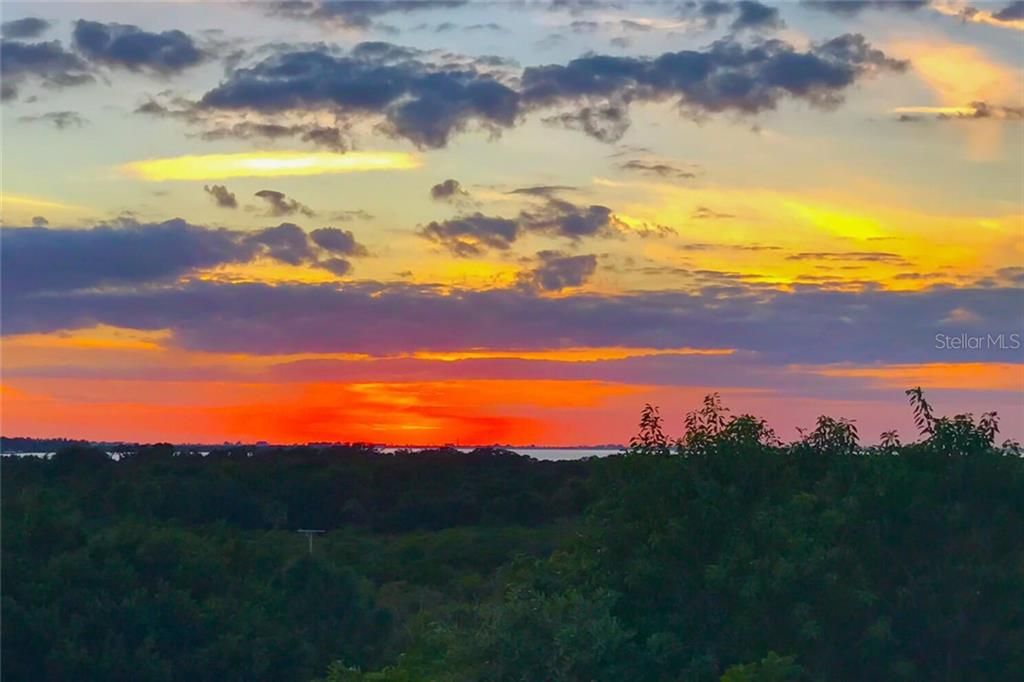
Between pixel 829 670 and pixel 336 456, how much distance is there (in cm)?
7577

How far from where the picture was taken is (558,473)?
83.8m

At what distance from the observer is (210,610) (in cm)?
2652

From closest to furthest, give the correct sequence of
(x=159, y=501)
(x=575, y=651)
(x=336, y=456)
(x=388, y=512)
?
(x=575, y=651), (x=159, y=501), (x=388, y=512), (x=336, y=456)

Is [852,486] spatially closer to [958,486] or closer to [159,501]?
[958,486]

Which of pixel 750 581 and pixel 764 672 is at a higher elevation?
pixel 750 581

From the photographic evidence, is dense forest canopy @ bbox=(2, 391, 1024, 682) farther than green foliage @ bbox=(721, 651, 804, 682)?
Yes

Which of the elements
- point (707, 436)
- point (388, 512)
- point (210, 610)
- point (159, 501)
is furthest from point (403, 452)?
point (707, 436)

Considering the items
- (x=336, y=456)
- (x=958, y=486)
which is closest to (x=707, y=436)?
(x=958, y=486)

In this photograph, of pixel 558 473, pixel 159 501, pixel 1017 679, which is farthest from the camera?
pixel 558 473

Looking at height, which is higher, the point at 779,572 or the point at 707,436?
the point at 707,436

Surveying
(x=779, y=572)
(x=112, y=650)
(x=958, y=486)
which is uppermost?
(x=958, y=486)

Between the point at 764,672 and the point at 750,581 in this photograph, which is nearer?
the point at 764,672

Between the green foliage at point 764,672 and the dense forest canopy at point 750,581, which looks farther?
the dense forest canopy at point 750,581

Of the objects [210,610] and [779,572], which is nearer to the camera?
[779,572]
